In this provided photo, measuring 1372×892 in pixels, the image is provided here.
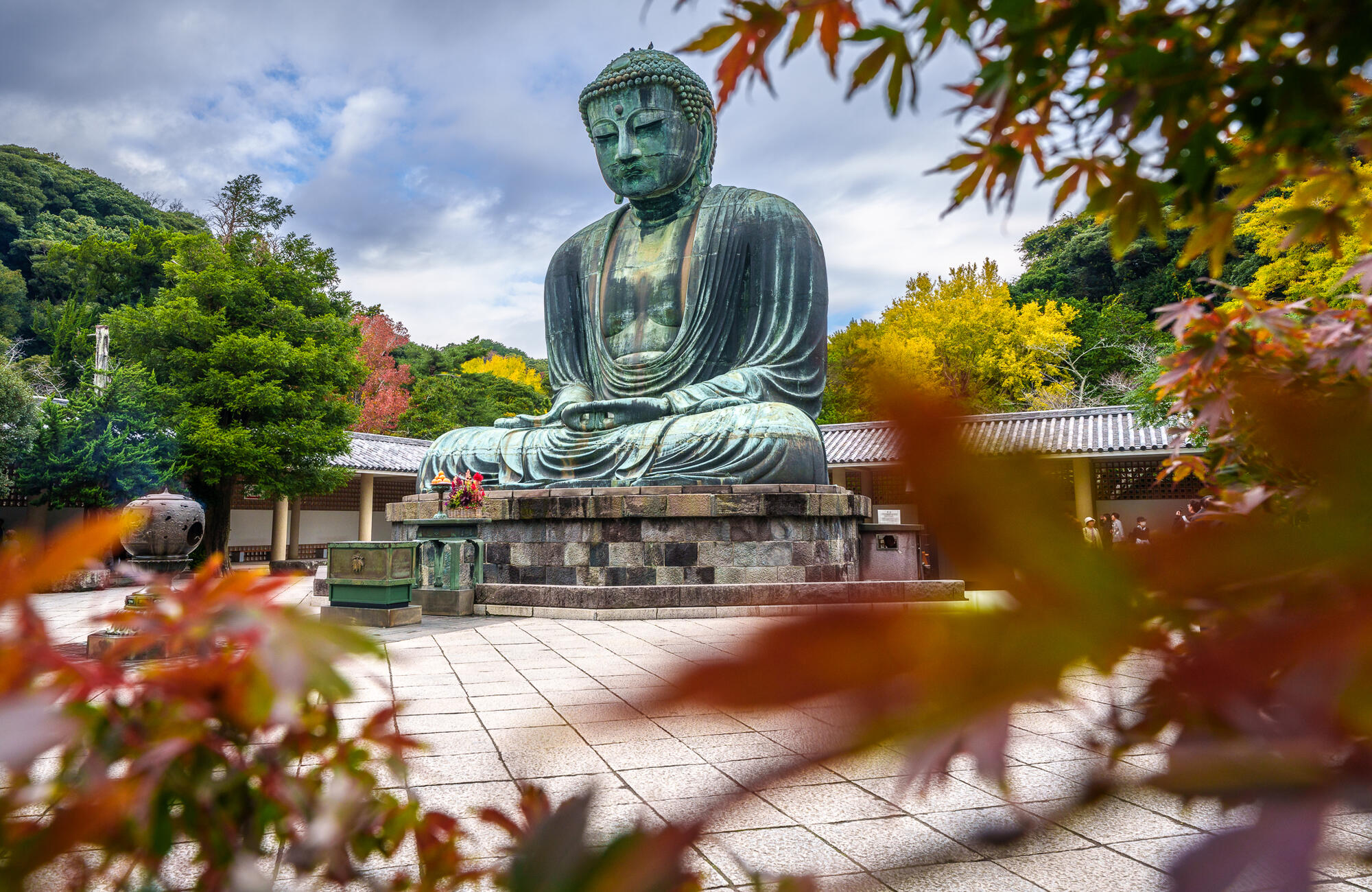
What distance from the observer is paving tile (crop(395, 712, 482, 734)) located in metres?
3.04

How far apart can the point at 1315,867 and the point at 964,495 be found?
16cm

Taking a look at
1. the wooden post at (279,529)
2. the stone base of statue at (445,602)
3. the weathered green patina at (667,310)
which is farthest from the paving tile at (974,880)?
the wooden post at (279,529)

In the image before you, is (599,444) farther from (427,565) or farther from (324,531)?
(324,531)

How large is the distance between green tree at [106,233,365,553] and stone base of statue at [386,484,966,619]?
7.44 m

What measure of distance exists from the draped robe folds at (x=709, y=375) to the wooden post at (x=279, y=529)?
916 centimetres

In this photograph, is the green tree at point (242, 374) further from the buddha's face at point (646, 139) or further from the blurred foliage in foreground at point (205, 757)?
the blurred foliage in foreground at point (205, 757)

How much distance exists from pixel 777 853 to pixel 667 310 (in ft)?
24.7

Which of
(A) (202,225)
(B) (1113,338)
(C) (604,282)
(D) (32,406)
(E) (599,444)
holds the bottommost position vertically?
(E) (599,444)

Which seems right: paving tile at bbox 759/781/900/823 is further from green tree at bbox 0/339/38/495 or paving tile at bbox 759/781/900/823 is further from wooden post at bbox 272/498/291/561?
wooden post at bbox 272/498/291/561

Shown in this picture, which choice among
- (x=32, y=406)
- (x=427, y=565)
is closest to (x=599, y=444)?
(x=427, y=565)

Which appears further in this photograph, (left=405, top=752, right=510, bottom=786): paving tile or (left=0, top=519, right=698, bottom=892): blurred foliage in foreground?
(left=405, top=752, right=510, bottom=786): paving tile

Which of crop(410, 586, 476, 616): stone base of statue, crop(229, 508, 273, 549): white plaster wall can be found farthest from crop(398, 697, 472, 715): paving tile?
crop(229, 508, 273, 549): white plaster wall

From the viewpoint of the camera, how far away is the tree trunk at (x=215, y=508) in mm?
13500

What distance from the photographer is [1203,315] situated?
1601 millimetres
